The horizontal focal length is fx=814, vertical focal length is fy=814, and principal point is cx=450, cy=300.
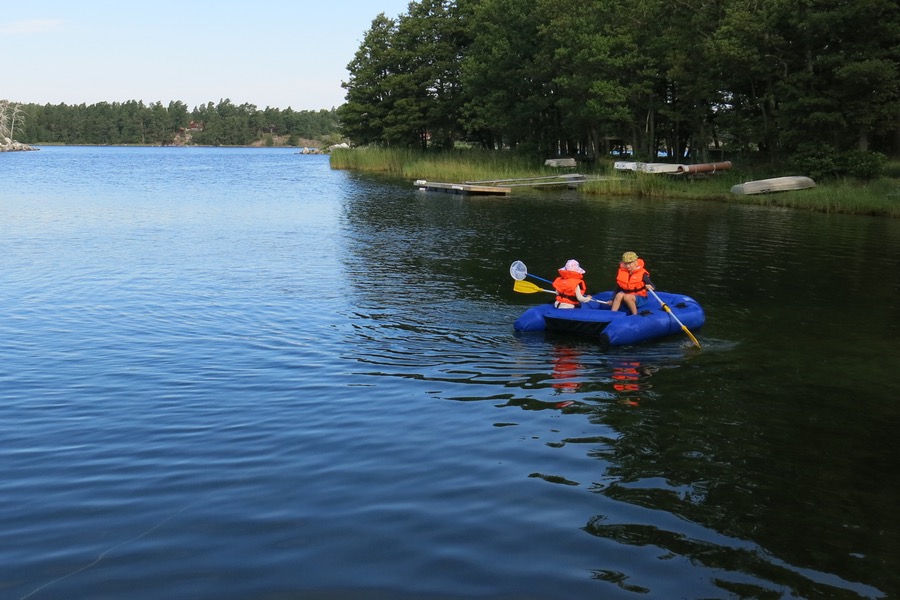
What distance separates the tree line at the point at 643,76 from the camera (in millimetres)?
33094

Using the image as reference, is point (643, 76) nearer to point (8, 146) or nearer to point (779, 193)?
point (779, 193)

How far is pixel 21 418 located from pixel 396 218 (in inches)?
895

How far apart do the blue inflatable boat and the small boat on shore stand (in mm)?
24234

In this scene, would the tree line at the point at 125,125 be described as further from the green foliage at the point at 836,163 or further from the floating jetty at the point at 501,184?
the green foliage at the point at 836,163

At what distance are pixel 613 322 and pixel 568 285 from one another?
102cm

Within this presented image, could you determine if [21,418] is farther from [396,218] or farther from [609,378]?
[396,218]

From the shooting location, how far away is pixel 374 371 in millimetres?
10672

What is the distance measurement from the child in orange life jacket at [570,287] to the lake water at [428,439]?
2.36ft

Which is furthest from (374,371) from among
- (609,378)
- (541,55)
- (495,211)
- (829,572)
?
(541,55)

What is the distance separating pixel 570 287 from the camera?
1269 centimetres

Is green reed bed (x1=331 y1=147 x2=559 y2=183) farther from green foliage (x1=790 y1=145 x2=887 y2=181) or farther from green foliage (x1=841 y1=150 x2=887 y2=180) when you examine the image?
green foliage (x1=841 y1=150 x2=887 y2=180)

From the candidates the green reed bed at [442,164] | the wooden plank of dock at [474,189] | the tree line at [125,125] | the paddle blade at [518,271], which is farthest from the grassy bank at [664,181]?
the tree line at [125,125]

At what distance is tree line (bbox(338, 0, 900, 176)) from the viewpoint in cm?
3309

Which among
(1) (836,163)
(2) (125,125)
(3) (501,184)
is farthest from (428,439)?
(2) (125,125)
